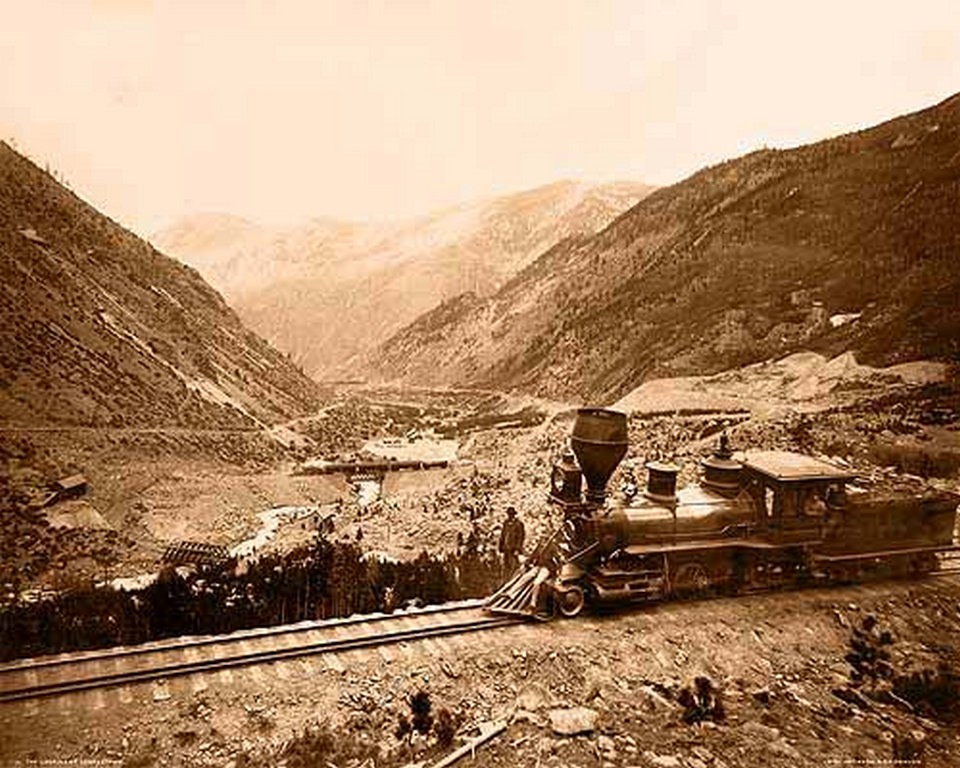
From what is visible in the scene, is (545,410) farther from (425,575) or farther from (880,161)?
(425,575)

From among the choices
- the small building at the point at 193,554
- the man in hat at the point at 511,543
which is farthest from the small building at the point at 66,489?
the man in hat at the point at 511,543

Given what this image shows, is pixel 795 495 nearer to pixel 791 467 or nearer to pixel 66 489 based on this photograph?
pixel 791 467

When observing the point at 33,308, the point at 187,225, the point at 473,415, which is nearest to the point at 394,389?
the point at 473,415

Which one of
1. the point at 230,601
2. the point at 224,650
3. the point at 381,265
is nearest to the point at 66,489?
the point at 230,601

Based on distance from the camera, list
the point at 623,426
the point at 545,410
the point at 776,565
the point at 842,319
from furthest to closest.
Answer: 1. the point at 545,410
2. the point at 842,319
3. the point at 776,565
4. the point at 623,426

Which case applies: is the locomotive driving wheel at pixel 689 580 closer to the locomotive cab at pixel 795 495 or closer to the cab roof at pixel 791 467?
the locomotive cab at pixel 795 495

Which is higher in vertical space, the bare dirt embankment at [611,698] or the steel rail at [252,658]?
the steel rail at [252,658]

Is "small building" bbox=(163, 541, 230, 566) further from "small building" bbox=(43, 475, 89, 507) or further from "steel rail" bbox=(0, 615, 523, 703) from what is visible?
"steel rail" bbox=(0, 615, 523, 703)
